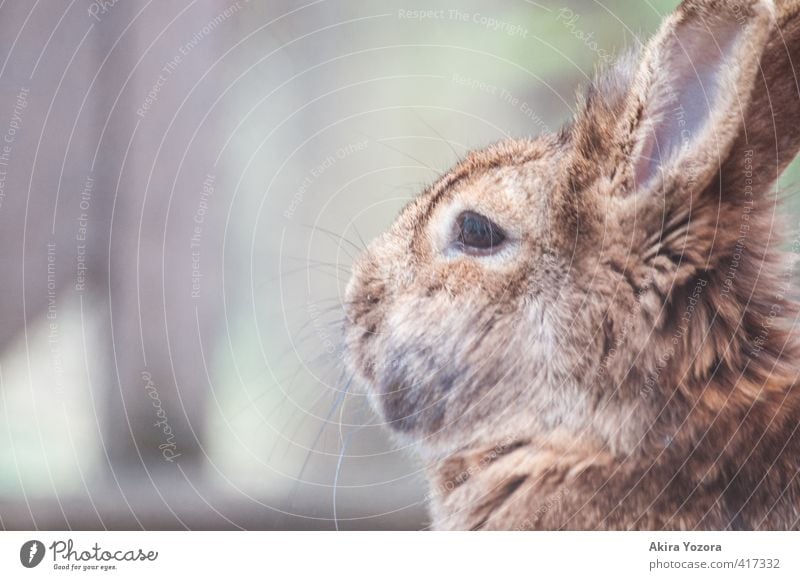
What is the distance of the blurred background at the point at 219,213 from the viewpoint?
0.69 meters

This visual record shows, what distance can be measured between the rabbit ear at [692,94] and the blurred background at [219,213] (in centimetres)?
9

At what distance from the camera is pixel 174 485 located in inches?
28.3

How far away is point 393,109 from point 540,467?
1.10 ft

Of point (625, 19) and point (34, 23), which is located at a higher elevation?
point (34, 23)

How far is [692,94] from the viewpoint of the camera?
0.64 metres

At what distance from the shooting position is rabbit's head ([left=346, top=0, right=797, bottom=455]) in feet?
2.10

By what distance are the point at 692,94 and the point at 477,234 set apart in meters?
0.20

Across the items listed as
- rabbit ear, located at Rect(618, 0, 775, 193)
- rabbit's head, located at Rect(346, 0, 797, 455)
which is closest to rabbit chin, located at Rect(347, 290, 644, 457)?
rabbit's head, located at Rect(346, 0, 797, 455)

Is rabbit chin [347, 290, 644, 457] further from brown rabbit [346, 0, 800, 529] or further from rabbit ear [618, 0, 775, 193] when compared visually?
rabbit ear [618, 0, 775, 193]

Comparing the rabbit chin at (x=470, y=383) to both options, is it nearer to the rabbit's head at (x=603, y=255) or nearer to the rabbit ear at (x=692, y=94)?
the rabbit's head at (x=603, y=255)
